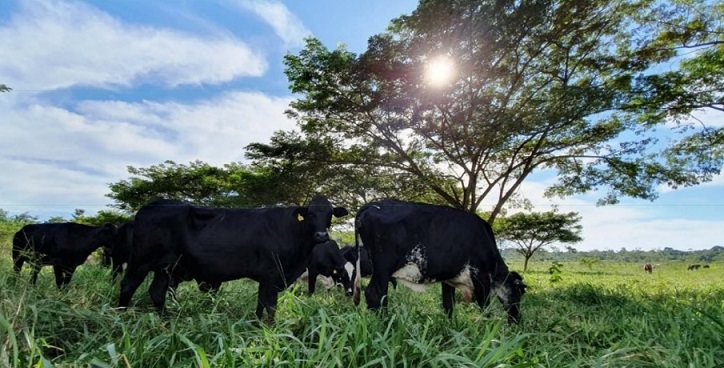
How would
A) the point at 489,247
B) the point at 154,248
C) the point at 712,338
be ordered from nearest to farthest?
the point at 712,338
the point at 154,248
the point at 489,247

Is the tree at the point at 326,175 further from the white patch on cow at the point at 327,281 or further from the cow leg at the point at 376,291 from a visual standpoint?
the cow leg at the point at 376,291

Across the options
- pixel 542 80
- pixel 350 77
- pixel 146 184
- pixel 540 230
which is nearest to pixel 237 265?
pixel 350 77

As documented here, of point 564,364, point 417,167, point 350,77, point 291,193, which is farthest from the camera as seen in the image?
point 291,193

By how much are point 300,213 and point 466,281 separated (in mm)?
2132

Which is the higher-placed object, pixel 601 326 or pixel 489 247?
pixel 489 247

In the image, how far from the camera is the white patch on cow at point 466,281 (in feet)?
19.3

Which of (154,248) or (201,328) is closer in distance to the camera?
(201,328)

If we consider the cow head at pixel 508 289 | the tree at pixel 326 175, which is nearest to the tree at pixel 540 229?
the tree at pixel 326 175

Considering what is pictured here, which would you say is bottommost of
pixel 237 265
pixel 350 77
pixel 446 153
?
pixel 237 265

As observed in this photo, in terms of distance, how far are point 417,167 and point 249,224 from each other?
10466 millimetres

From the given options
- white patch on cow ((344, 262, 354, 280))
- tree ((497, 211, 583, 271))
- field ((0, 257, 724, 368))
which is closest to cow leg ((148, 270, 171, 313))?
field ((0, 257, 724, 368))

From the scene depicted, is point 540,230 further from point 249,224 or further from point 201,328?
point 201,328

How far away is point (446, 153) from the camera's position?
14.6 meters

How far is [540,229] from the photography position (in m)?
35.4
